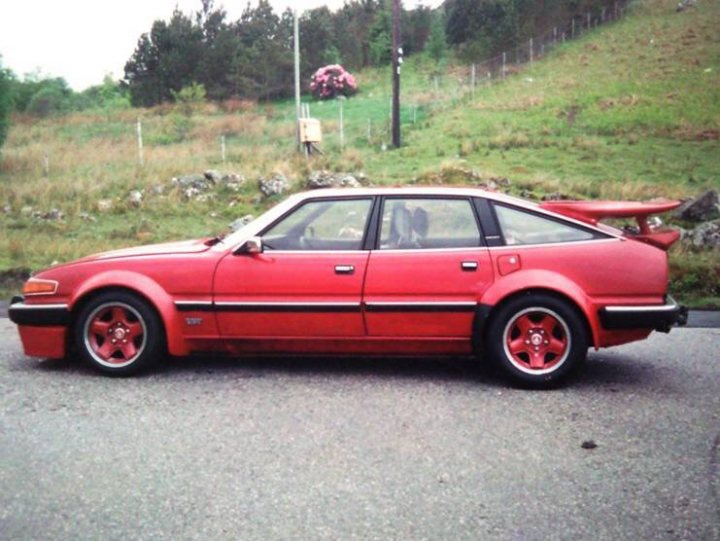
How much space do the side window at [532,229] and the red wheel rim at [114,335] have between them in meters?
2.76

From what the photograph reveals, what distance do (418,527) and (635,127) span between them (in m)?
28.0

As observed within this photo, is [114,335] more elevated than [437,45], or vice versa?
[437,45]

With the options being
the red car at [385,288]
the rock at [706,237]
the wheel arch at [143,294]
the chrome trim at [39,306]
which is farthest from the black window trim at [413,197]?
the rock at [706,237]

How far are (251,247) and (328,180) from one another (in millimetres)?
15415

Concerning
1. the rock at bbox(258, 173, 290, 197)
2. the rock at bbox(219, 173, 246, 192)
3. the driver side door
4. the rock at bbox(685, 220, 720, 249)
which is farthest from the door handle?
the rock at bbox(219, 173, 246, 192)

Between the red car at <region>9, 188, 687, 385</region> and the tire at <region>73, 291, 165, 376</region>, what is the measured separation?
0.03ft

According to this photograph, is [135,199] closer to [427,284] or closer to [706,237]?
[706,237]

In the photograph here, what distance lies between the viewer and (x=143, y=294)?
6.22 metres

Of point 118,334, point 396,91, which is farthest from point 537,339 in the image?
point 396,91

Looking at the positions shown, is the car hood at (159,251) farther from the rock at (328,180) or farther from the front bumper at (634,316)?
the rock at (328,180)

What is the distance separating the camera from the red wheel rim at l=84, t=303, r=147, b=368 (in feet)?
20.7

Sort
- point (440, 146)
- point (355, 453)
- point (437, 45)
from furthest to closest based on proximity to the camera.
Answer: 1. point (437, 45)
2. point (440, 146)
3. point (355, 453)

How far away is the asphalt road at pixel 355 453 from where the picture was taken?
3723 mm

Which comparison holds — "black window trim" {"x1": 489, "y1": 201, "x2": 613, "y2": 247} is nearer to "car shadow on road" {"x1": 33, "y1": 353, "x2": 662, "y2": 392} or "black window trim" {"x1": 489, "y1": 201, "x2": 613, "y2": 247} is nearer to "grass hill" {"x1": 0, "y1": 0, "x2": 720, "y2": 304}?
"car shadow on road" {"x1": 33, "y1": 353, "x2": 662, "y2": 392}
